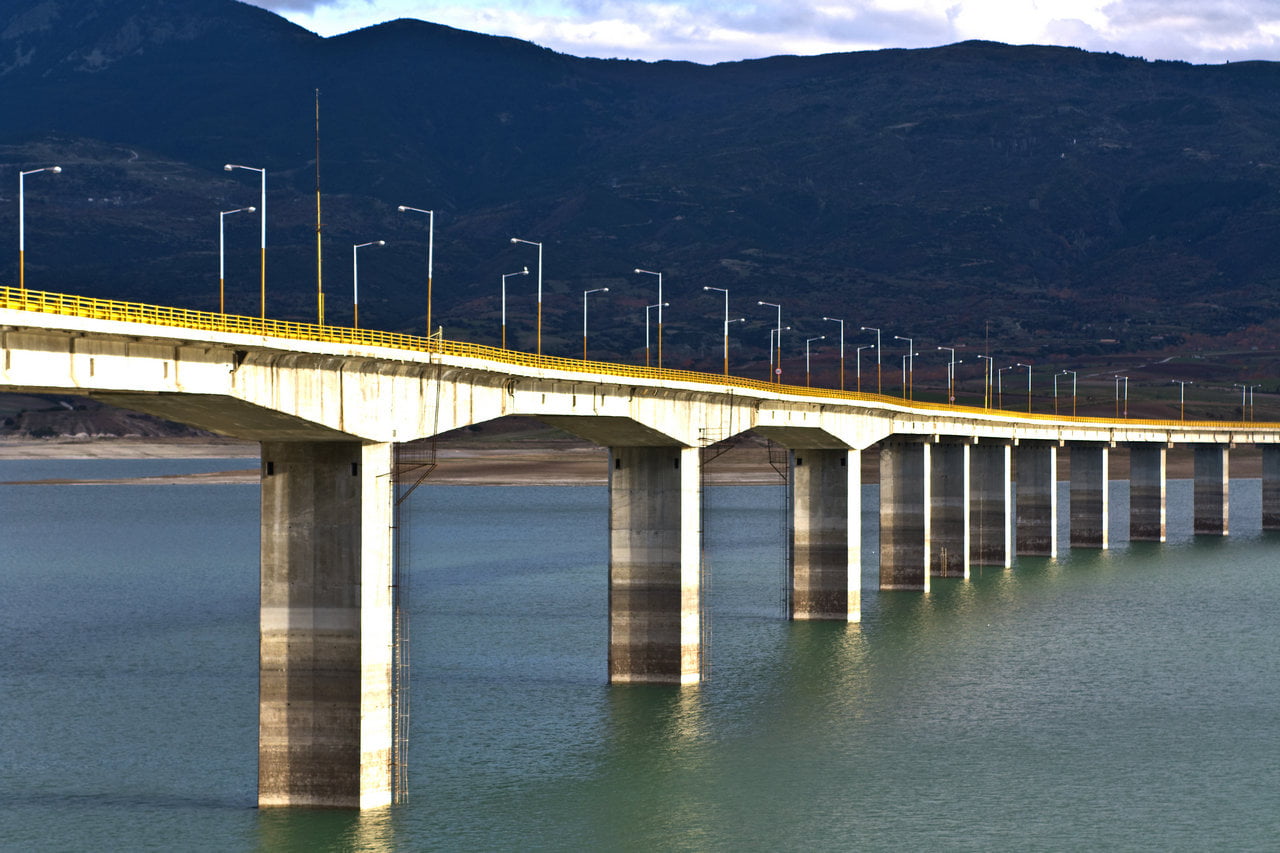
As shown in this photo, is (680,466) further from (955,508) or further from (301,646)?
(955,508)

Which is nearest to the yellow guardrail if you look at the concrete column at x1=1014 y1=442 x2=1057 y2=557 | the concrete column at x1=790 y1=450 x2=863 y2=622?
the concrete column at x1=790 y1=450 x2=863 y2=622

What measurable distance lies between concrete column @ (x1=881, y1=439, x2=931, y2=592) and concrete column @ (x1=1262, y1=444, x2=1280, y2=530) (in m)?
69.9

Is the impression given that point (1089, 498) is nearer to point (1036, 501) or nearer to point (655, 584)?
point (1036, 501)

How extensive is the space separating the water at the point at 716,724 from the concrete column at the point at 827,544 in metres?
1.75

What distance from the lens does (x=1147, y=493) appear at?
153 meters

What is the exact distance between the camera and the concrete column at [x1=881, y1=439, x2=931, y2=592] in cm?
10738

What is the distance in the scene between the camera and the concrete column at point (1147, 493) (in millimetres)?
150750

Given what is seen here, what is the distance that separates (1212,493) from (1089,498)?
→ 775 inches

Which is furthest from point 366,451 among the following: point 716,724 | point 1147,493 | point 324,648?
point 1147,493

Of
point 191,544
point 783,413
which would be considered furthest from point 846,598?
point 191,544

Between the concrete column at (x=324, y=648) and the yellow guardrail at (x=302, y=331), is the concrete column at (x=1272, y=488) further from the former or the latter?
the concrete column at (x=324, y=648)

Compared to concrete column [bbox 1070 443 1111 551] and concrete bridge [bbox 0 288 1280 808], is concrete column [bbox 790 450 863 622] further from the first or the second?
concrete column [bbox 1070 443 1111 551]

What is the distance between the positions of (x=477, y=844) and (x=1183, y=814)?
22.0 m

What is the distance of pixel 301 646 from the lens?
4991 centimetres
